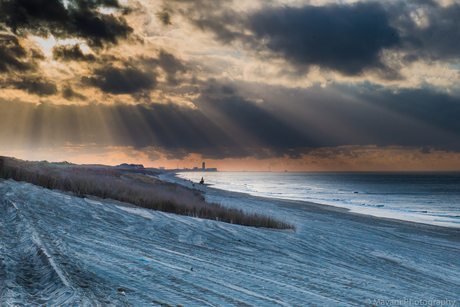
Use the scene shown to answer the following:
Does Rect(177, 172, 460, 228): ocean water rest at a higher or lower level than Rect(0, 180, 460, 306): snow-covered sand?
lower

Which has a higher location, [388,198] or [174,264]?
[174,264]

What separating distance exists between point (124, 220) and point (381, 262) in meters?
6.97

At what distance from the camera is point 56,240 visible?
4.23 meters

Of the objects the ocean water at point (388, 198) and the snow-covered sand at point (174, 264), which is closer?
the snow-covered sand at point (174, 264)

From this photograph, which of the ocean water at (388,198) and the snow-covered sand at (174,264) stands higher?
the snow-covered sand at (174,264)

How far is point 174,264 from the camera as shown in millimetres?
4238

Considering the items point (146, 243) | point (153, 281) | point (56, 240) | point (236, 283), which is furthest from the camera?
point (146, 243)

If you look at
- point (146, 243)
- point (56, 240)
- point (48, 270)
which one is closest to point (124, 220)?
point (146, 243)

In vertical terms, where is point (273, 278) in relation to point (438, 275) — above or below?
above

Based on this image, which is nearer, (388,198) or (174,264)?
(174,264)

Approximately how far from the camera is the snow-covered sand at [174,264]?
9.75 feet

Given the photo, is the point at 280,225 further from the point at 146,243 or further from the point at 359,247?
the point at 146,243

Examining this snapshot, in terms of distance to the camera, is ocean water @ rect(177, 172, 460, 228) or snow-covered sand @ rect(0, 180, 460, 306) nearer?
snow-covered sand @ rect(0, 180, 460, 306)

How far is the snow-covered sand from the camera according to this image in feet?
9.75
